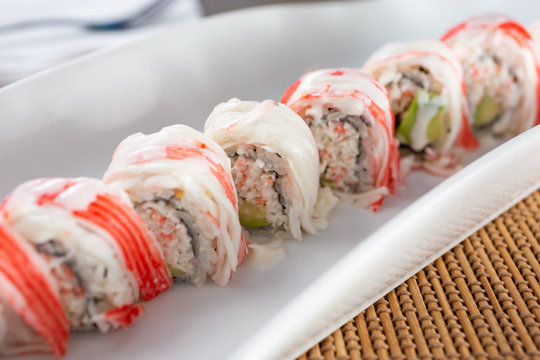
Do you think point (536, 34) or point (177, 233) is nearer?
point (177, 233)

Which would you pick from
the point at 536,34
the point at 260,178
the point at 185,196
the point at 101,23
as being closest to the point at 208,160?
the point at 185,196

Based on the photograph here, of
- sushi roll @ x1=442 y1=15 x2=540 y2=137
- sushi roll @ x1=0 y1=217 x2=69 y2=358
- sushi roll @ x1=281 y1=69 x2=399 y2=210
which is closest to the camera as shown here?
sushi roll @ x1=0 y1=217 x2=69 y2=358

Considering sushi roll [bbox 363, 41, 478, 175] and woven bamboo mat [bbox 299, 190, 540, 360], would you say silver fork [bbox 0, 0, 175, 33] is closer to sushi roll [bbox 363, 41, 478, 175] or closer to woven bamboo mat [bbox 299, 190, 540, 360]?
sushi roll [bbox 363, 41, 478, 175]

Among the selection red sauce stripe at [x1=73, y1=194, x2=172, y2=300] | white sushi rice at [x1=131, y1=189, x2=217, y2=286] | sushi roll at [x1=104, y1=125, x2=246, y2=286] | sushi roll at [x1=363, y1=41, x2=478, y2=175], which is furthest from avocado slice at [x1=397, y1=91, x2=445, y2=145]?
red sauce stripe at [x1=73, y1=194, x2=172, y2=300]

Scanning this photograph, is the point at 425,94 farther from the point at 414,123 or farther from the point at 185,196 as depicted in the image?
the point at 185,196

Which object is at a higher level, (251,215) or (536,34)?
(536,34)

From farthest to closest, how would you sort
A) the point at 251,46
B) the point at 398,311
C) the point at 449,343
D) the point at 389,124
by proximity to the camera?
the point at 251,46 → the point at 389,124 → the point at 398,311 → the point at 449,343

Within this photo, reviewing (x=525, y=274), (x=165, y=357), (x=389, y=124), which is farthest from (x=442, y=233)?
(x=165, y=357)

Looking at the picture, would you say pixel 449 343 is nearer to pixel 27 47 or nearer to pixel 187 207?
pixel 187 207
